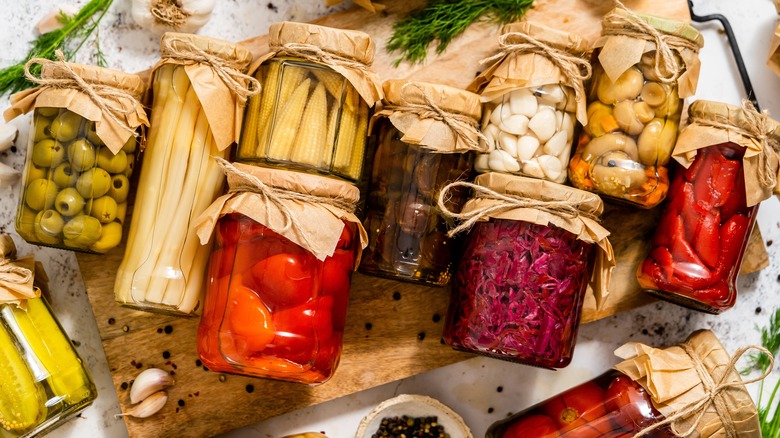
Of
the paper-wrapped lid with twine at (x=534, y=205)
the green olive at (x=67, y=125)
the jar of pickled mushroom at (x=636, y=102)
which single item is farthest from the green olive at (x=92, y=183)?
the jar of pickled mushroom at (x=636, y=102)

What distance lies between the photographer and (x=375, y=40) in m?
2.05

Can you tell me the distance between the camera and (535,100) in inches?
71.2

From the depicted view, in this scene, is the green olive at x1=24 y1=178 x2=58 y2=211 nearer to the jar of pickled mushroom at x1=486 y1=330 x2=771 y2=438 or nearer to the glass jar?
the glass jar

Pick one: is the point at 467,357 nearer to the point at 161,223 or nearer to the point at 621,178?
the point at 621,178

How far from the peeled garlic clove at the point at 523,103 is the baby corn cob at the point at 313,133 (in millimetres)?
467

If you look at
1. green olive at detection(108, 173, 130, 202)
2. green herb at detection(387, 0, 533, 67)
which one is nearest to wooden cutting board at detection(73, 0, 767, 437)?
green herb at detection(387, 0, 533, 67)

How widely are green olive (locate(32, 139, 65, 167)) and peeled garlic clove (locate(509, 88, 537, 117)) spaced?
3.66 feet

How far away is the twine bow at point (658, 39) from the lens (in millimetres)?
1791

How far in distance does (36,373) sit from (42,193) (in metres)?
0.46

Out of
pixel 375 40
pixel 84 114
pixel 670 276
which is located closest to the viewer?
pixel 84 114

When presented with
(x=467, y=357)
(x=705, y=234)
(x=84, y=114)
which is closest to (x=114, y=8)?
(x=84, y=114)

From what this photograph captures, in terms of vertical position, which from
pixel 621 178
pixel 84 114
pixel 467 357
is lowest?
pixel 467 357

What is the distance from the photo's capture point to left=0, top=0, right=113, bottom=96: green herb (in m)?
2.09

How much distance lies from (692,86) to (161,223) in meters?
1.38
